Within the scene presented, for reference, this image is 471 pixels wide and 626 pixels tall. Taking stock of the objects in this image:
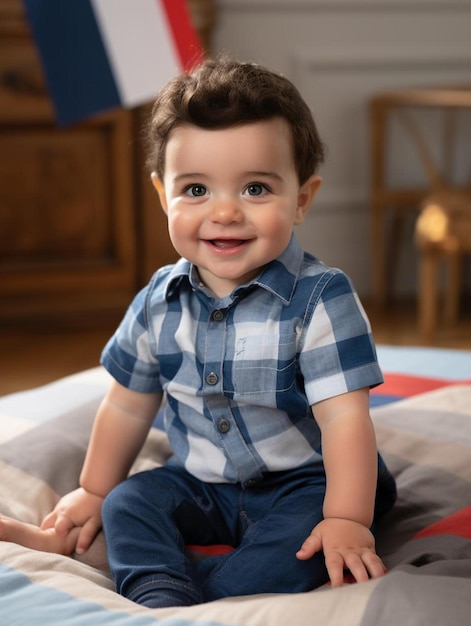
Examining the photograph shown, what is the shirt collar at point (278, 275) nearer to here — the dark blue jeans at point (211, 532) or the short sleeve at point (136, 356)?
the short sleeve at point (136, 356)

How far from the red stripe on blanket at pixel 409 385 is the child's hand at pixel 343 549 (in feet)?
1.83

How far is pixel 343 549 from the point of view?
0.84m

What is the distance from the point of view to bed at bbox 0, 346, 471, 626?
750 millimetres

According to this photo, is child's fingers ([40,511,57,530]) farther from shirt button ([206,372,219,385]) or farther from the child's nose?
the child's nose

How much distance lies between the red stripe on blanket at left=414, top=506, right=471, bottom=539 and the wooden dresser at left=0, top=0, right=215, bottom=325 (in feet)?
6.04

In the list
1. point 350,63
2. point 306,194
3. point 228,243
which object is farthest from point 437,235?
point 228,243

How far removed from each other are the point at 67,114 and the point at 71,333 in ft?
4.45

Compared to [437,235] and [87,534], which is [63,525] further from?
[437,235]

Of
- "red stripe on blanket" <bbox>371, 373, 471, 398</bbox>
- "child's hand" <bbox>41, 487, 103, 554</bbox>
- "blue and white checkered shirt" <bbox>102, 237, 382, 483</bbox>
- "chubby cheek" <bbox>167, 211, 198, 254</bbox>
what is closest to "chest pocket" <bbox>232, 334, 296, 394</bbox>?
"blue and white checkered shirt" <bbox>102, 237, 382, 483</bbox>

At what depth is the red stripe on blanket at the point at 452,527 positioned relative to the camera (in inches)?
37.4

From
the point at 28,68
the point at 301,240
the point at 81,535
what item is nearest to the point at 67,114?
the point at 81,535

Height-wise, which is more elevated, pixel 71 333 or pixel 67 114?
pixel 67 114

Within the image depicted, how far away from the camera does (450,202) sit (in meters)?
2.57

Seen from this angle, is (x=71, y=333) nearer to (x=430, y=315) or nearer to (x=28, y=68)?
(x=28, y=68)
